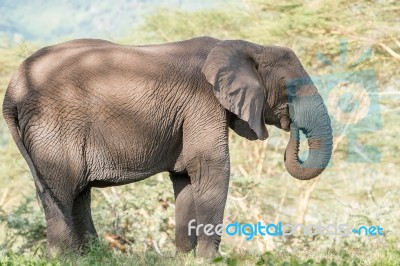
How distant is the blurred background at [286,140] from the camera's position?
40.4 ft

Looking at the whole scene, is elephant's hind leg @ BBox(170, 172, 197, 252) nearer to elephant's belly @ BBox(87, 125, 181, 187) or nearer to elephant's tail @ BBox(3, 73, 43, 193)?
elephant's belly @ BBox(87, 125, 181, 187)

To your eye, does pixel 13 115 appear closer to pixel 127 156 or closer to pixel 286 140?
pixel 127 156

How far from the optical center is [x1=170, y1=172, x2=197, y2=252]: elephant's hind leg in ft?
25.1

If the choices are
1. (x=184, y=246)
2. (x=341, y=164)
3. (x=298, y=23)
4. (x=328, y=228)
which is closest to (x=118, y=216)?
(x=328, y=228)

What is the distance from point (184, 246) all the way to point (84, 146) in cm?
130

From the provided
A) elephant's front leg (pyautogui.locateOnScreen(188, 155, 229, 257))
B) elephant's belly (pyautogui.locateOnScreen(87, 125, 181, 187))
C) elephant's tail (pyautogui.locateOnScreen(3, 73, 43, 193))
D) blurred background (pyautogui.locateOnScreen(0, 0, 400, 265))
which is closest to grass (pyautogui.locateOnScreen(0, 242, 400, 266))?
elephant's front leg (pyautogui.locateOnScreen(188, 155, 229, 257))

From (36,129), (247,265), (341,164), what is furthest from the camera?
(341,164)

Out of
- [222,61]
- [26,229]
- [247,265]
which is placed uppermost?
[222,61]

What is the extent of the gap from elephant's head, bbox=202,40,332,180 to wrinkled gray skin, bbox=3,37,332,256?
0.04ft

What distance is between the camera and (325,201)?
71.3 feet

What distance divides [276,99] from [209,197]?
3.55 feet

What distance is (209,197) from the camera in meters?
7.18

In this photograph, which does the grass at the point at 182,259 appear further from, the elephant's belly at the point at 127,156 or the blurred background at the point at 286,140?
the blurred background at the point at 286,140

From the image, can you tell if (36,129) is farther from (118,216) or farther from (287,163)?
(118,216)
